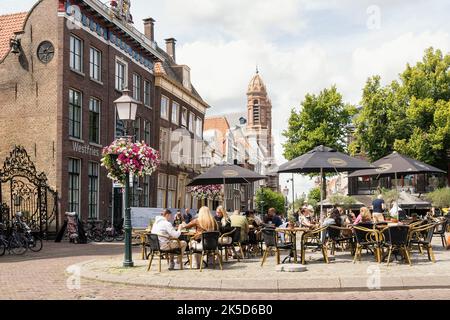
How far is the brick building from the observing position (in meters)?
25.7

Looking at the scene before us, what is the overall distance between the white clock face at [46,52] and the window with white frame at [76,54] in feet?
3.08

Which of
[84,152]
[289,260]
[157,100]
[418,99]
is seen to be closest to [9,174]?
[84,152]

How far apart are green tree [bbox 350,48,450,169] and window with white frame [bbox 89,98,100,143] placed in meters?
21.0

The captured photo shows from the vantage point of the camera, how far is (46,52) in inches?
1027

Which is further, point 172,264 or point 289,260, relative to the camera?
point 289,260

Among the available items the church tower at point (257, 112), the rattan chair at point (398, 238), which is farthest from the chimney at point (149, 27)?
the church tower at point (257, 112)

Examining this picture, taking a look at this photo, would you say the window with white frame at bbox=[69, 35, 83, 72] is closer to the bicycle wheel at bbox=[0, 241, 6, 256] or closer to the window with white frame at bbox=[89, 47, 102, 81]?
the window with white frame at bbox=[89, 47, 102, 81]

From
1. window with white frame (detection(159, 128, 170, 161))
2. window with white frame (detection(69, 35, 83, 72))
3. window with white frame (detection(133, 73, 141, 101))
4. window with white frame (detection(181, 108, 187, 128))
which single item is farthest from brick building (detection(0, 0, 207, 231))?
window with white frame (detection(181, 108, 187, 128))

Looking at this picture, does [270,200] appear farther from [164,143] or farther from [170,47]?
[164,143]

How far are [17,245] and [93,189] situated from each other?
35.2 ft

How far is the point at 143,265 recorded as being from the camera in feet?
43.5

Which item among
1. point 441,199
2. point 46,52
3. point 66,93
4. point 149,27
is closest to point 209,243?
point 66,93

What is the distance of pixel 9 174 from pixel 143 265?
14453 mm
